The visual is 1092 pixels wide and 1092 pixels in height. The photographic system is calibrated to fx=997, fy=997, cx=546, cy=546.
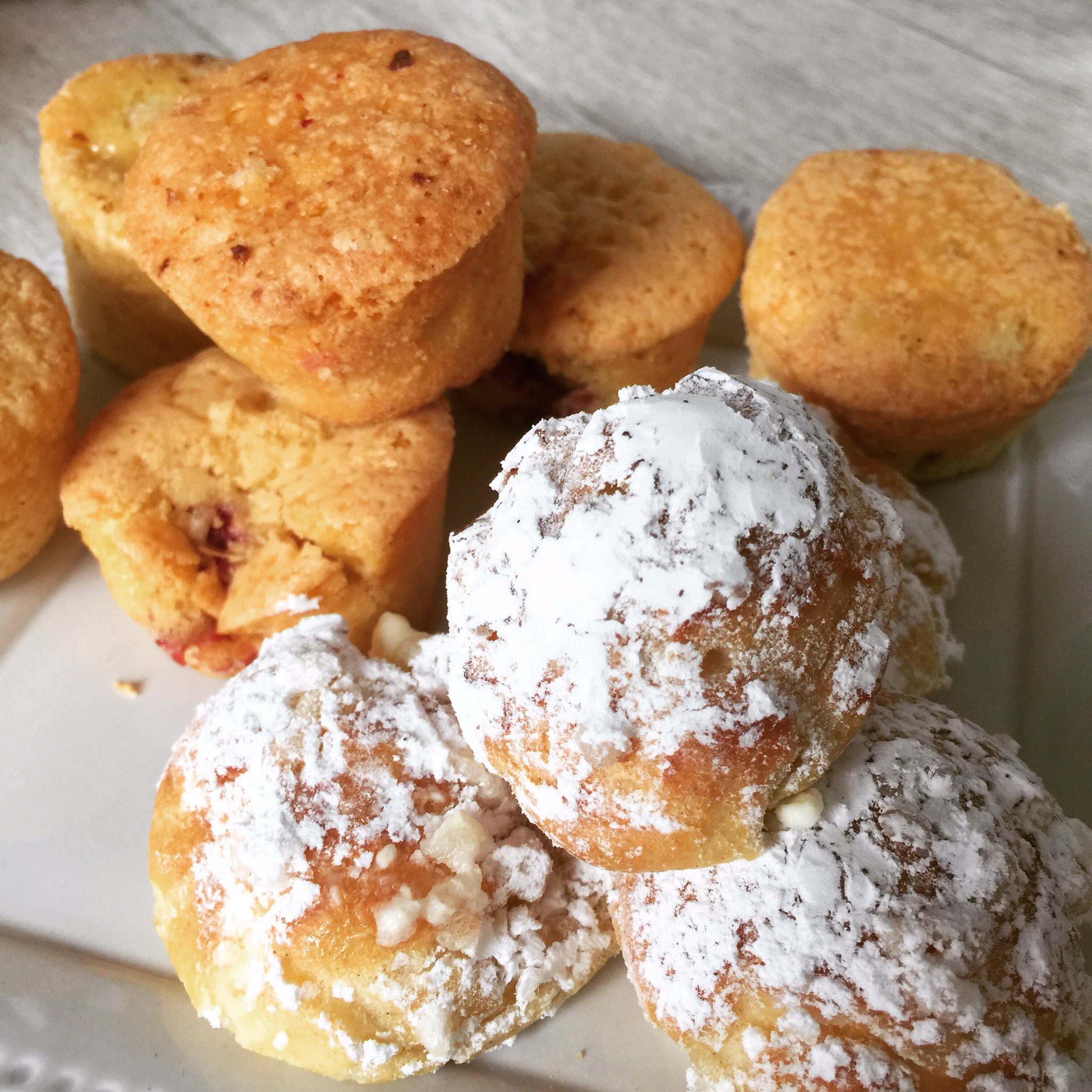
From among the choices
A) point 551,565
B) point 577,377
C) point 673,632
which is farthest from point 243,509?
point 673,632

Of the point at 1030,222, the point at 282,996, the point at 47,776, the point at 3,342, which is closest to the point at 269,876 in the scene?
the point at 282,996

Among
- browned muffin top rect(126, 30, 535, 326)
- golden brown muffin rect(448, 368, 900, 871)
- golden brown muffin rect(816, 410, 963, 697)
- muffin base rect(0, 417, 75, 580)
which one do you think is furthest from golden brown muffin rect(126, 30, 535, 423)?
golden brown muffin rect(816, 410, 963, 697)

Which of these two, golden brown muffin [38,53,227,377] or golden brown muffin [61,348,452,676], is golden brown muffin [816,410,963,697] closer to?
golden brown muffin [61,348,452,676]

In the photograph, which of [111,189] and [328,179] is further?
[111,189]

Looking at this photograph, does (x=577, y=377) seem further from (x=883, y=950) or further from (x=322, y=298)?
(x=883, y=950)

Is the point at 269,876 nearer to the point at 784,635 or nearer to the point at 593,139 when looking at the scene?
the point at 784,635

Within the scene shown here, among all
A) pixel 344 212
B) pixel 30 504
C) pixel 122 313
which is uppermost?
pixel 344 212
